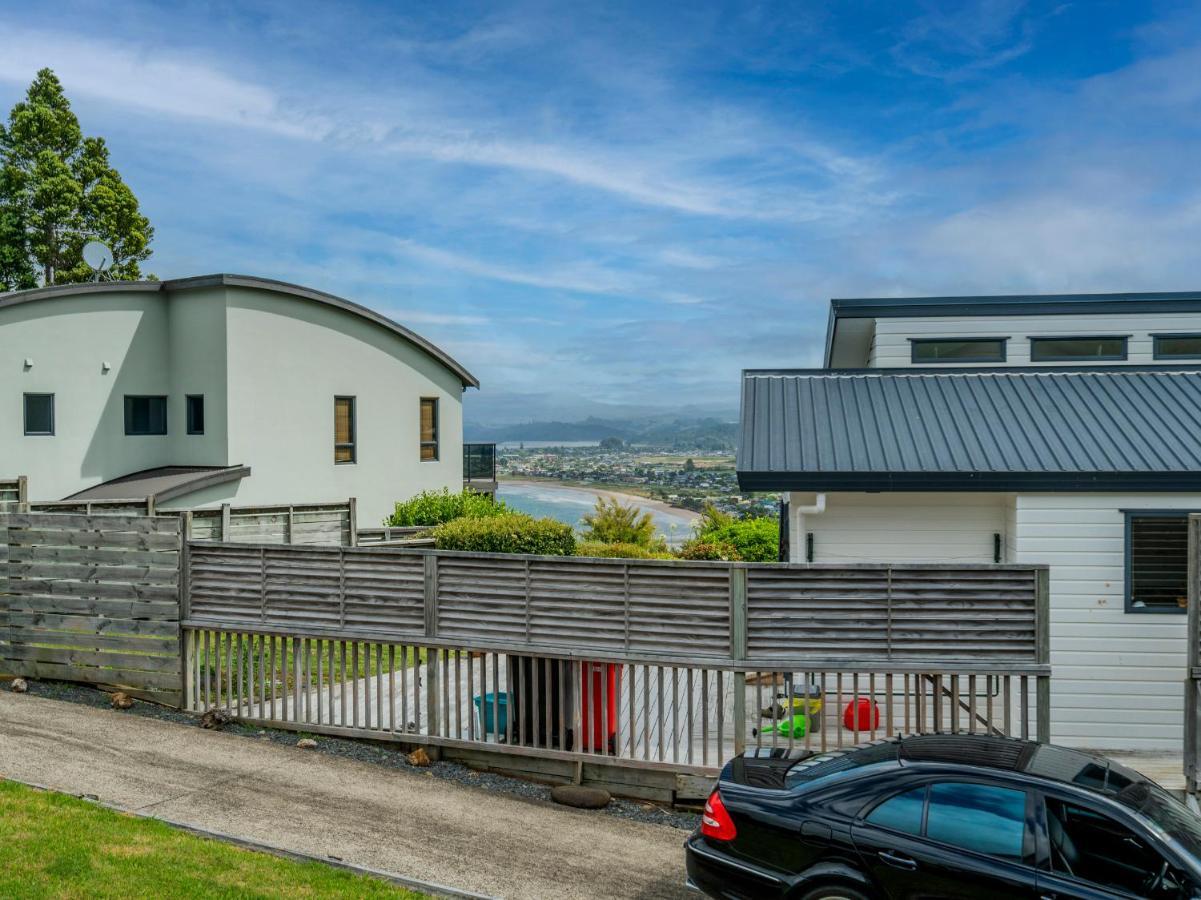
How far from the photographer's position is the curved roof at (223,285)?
66.4 ft

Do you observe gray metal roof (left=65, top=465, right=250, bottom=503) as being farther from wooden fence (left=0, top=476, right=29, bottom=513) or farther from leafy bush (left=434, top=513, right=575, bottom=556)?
leafy bush (left=434, top=513, right=575, bottom=556)

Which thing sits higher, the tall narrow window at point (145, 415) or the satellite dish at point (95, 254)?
the satellite dish at point (95, 254)

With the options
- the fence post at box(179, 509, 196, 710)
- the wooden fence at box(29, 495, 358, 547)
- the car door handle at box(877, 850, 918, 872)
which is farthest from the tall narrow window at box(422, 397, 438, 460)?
the car door handle at box(877, 850, 918, 872)

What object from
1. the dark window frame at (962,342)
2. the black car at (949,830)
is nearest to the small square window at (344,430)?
the dark window frame at (962,342)

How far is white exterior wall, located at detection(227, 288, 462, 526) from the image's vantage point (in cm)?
2190

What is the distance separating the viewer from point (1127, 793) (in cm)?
500

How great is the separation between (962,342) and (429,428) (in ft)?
56.2

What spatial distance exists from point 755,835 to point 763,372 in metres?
8.80

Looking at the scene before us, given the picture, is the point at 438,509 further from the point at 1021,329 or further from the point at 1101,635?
the point at 1101,635

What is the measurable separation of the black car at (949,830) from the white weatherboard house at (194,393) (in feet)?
56.1

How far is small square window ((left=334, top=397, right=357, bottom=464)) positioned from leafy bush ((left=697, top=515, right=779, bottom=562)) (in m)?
9.87

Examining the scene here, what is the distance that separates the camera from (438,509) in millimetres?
22500

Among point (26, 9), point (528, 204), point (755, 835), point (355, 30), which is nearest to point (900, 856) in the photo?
point (755, 835)

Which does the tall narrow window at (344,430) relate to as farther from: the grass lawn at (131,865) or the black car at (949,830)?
the black car at (949,830)
